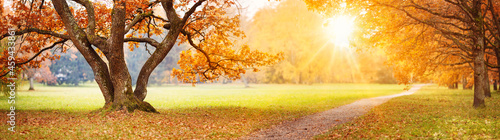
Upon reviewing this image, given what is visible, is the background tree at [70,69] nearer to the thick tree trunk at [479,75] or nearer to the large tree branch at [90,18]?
the large tree branch at [90,18]

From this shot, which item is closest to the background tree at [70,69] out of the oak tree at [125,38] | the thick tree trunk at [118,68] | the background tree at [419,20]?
the oak tree at [125,38]

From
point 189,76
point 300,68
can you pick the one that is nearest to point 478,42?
point 189,76

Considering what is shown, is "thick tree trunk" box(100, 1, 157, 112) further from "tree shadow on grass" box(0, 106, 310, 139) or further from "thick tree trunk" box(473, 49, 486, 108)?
"thick tree trunk" box(473, 49, 486, 108)

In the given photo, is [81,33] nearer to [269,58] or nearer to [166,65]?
[269,58]

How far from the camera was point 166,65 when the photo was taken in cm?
7656

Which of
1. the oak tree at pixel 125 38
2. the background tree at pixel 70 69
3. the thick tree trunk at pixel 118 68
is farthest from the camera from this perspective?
the background tree at pixel 70 69

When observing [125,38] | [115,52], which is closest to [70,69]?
[125,38]

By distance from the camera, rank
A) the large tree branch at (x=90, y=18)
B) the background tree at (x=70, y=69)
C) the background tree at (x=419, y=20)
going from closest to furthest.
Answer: the large tree branch at (x=90, y=18), the background tree at (x=419, y=20), the background tree at (x=70, y=69)

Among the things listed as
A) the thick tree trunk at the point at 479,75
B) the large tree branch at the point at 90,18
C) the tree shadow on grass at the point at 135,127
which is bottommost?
the tree shadow on grass at the point at 135,127

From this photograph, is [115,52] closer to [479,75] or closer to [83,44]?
[83,44]

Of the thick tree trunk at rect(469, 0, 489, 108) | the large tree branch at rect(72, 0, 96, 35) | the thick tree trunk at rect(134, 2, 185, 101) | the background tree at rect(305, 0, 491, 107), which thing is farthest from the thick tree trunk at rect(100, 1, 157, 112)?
the thick tree trunk at rect(469, 0, 489, 108)

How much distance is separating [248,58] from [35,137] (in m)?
9.09

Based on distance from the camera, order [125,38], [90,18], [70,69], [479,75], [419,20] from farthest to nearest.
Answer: [70,69]
[479,75]
[125,38]
[419,20]
[90,18]

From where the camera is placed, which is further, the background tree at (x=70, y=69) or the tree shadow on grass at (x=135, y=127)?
the background tree at (x=70, y=69)
